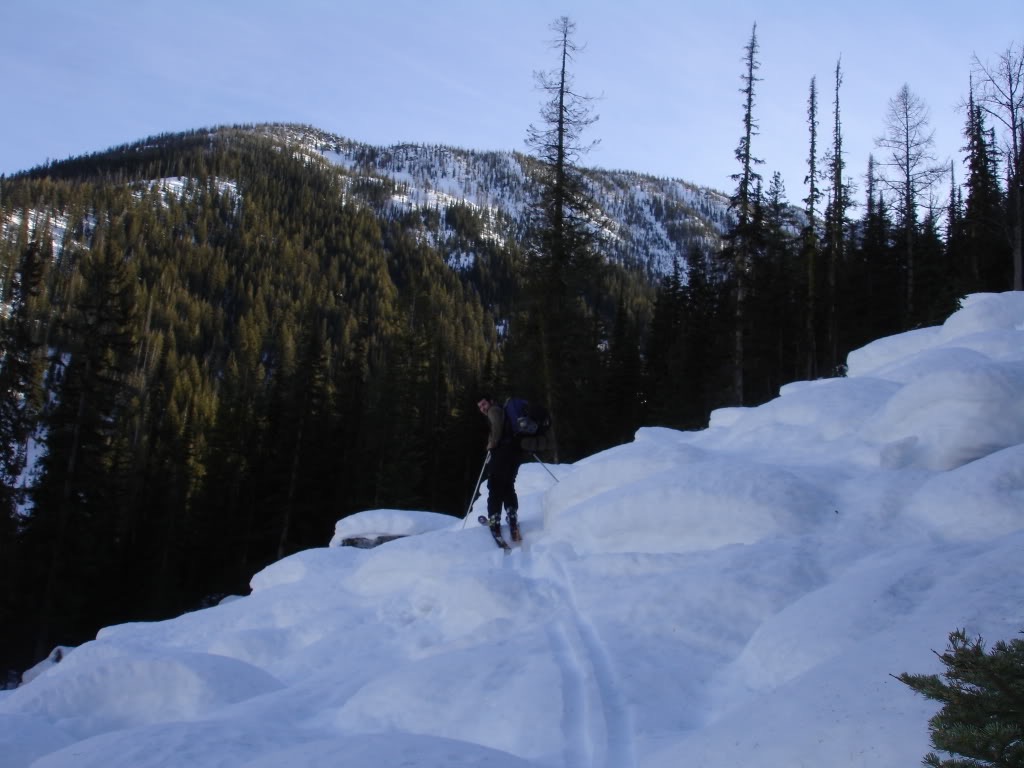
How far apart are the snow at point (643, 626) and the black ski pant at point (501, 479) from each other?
53 centimetres

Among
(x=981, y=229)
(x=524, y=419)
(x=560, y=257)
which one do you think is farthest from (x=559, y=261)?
(x=981, y=229)

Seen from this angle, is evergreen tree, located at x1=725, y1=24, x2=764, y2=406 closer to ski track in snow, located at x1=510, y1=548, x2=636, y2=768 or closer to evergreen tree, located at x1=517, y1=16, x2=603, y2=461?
evergreen tree, located at x1=517, y1=16, x2=603, y2=461

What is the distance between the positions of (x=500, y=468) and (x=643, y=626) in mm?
3920

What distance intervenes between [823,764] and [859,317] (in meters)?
39.0

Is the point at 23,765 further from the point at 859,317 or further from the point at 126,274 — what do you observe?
the point at 859,317

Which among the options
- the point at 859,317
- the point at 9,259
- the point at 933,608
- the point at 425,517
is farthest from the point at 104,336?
the point at 9,259

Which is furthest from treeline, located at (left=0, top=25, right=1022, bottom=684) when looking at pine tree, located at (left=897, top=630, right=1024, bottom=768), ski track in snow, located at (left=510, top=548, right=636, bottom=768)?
pine tree, located at (left=897, top=630, right=1024, bottom=768)

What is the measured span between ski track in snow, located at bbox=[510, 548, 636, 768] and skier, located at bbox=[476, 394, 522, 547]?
2339 millimetres

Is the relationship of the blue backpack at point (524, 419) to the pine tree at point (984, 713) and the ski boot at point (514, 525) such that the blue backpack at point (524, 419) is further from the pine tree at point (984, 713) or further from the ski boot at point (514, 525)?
the pine tree at point (984, 713)

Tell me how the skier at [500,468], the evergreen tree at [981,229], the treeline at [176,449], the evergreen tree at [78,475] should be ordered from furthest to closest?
1. the evergreen tree at [981,229]
2. the treeline at [176,449]
3. the evergreen tree at [78,475]
4. the skier at [500,468]

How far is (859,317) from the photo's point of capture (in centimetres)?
3775

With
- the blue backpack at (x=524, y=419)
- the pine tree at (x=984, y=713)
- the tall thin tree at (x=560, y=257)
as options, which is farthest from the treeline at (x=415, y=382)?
the pine tree at (x=984, y=713)

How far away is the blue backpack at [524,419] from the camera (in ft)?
31.6

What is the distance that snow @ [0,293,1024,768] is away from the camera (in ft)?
A: 13.9
